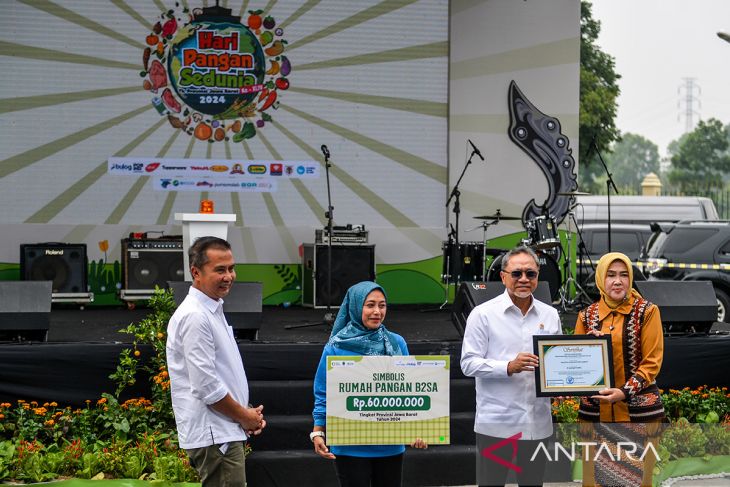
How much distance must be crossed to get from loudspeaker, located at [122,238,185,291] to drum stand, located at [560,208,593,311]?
4472 millimetres

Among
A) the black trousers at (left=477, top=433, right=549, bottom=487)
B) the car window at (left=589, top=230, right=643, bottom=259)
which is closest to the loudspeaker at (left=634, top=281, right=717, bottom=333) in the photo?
the black trousers at (left=477, top=433, right=549, bottom=487)

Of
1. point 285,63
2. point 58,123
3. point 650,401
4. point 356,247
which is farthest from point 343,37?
point 650,401

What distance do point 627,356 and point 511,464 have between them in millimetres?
794

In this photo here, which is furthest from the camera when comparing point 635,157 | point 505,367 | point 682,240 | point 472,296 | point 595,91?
point 635,157

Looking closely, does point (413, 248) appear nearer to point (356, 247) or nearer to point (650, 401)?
point (356, 247)

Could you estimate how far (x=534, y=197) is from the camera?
12359 mm

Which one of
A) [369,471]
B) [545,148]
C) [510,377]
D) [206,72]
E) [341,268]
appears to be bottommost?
[369,471]

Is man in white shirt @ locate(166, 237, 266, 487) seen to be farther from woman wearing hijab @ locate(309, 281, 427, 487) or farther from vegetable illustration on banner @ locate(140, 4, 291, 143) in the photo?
vegetable illustration on banner @ locate(140, 4, 291, 143)

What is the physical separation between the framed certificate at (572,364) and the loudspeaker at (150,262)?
744 centimetres

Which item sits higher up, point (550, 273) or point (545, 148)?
point (545, 148)

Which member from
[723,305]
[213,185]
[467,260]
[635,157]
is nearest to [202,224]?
[213,185]

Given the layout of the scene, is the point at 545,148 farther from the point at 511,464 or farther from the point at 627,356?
the point at 511,464

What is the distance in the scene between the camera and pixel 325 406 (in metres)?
4.25

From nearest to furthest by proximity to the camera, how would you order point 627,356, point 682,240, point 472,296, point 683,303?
point 627,356
point 472,296
point 683,303
point 682,240
